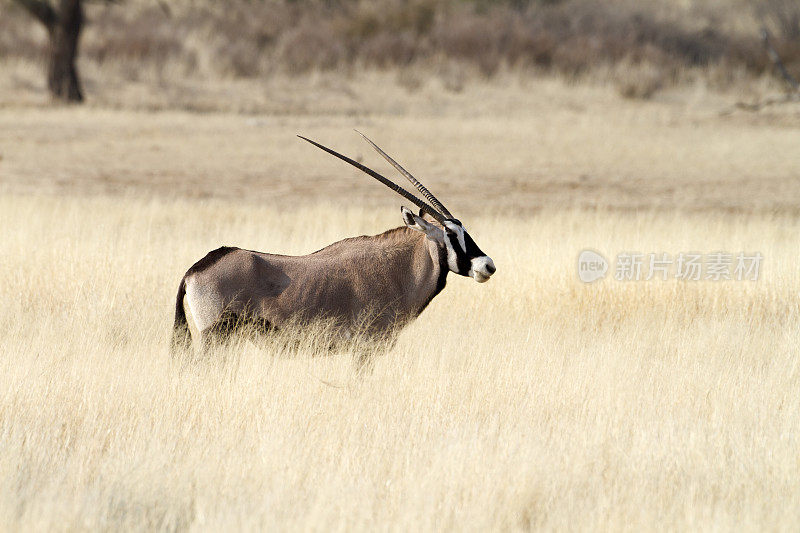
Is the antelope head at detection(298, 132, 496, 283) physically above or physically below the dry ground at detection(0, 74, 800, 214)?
below

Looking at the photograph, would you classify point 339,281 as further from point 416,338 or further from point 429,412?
point 416,338

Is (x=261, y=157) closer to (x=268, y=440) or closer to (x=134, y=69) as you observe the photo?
(x=134, y=69)

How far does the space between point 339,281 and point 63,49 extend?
65.1ft

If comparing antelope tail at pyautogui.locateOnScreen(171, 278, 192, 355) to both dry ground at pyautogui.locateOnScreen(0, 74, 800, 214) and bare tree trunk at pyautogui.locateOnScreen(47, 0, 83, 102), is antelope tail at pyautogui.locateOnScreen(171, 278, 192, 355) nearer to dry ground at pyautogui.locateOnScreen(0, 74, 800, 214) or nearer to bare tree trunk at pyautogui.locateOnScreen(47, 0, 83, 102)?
dry ground at pyautogui.locateOnScreen(0, 74, 800, 214)

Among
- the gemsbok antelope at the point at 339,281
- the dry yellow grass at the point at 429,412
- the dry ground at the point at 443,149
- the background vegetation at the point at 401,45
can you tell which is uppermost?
the background vegetation at the point at 401,45

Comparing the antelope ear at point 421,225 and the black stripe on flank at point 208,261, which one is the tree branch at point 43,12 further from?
the antelope ear at point 421,225

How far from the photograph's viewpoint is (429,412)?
6.11 m

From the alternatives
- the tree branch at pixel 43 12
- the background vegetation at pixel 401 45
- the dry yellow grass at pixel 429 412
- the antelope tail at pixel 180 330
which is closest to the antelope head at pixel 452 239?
the dry yellow grass at pixel 429 412

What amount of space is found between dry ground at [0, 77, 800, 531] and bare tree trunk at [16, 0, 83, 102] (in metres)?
8.42

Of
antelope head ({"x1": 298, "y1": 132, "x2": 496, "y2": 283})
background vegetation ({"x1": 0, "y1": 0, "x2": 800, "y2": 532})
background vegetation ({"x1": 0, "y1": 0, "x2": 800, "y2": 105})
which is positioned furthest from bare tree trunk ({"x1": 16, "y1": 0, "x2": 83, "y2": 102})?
antelope head ({"x1": 298, "y1": 132, "x2": 496, "y2": 283})

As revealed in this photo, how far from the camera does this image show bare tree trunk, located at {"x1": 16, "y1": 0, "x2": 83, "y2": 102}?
23.8m

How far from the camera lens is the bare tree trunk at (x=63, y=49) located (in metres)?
23.8

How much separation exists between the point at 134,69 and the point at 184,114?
4.30 m

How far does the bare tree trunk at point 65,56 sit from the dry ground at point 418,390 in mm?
8402
